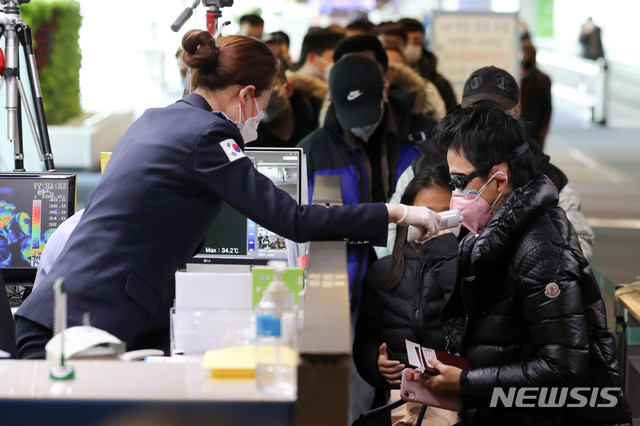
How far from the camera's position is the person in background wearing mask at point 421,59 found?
7.29 metres

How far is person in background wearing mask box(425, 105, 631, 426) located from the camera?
225 centimetres

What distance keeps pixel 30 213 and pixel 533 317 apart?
2.14 metres

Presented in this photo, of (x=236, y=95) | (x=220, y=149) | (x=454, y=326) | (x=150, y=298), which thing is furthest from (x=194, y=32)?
(x=454, y=326)

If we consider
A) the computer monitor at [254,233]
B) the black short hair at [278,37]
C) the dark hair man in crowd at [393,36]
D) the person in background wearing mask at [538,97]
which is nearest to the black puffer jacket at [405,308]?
the computer monitor at [254,233]

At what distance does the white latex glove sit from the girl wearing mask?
2.58 feet

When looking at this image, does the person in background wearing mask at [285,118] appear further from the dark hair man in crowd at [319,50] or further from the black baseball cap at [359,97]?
the dark hair man in crowd at [319,50]

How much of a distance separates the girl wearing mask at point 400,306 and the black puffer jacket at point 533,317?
0.73m

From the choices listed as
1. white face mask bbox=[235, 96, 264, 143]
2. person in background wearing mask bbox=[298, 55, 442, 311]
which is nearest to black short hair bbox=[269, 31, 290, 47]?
person in background wearing mask bbox=[298, 55, 442, 311]

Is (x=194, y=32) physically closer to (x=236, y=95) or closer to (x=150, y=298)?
(x=236, y=95)

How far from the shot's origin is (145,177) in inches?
94.6

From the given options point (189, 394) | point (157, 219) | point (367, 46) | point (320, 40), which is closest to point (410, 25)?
point (320, 40)

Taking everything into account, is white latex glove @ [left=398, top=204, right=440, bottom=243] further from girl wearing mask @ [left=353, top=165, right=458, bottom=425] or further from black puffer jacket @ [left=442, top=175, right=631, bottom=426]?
girl wearing mask @ [left=353, top=165, right=458, bottom=425]

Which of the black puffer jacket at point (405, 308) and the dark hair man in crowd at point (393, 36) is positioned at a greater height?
the dark hair man in crowd at point (393, 36)

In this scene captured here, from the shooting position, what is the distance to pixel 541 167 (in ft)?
12.9
